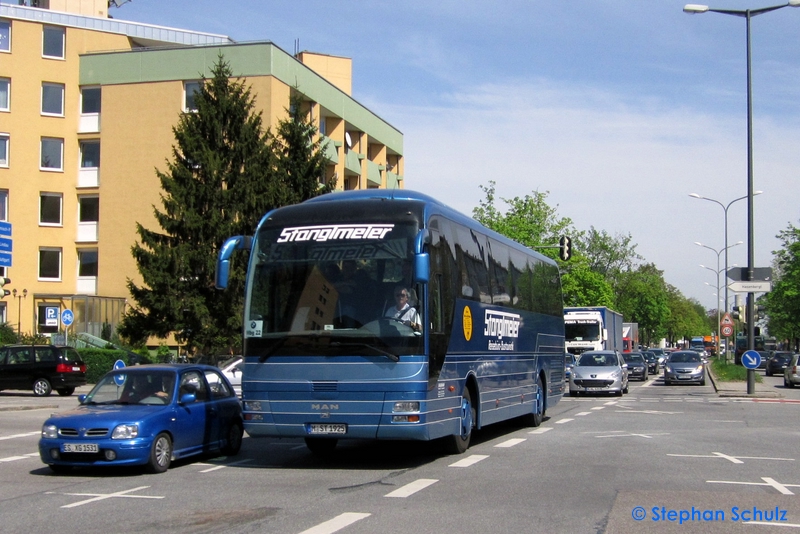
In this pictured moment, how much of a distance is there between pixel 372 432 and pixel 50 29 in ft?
140

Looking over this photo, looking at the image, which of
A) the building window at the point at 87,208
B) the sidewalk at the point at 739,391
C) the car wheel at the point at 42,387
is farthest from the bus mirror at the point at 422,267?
the building window at the point at 87,208

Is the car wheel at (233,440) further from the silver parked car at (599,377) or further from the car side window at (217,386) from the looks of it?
the silver parked car at (599,377)

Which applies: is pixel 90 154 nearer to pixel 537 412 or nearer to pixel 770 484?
pixel 537 412

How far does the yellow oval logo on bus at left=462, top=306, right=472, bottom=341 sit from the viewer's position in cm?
1377

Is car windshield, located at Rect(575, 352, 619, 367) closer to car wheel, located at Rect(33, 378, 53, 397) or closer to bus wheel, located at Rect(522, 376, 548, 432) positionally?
bus wheel, located at Rect(522, 376, 548, 432)

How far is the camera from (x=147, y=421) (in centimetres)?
1189

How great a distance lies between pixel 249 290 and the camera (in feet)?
41.2

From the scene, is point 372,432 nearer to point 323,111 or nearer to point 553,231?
point 323,111

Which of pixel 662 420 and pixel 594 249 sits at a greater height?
pixel 594 249

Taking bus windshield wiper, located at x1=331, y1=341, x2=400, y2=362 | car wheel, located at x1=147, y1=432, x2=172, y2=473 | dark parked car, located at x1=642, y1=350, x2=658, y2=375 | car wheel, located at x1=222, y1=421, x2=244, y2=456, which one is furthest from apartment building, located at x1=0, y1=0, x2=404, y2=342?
bus windshield wiper, located at x1=331, y1=341, x2=400, y2=362

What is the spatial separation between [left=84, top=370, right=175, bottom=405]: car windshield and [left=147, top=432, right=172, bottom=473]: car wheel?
56 cm

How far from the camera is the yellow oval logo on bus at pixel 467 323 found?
13.8 m

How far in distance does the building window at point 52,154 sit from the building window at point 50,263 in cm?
418

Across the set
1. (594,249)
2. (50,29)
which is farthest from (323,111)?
(594,249)
